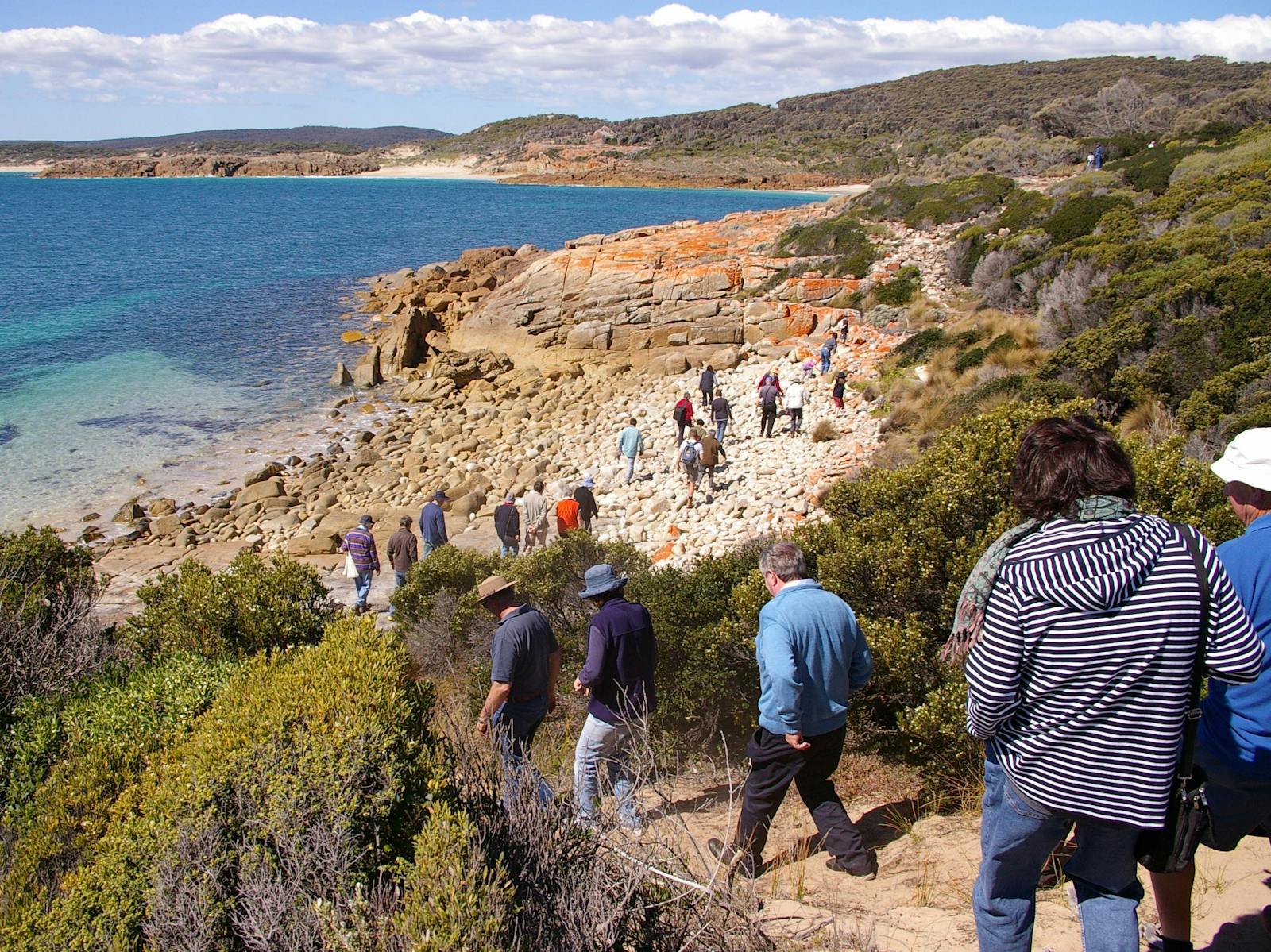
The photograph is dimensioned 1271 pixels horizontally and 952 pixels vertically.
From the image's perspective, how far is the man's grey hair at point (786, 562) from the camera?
4000 mm

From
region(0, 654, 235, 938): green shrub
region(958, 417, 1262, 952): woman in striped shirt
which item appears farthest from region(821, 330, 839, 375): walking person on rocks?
region(958, 417, 1262, 952): woman in striped shirt

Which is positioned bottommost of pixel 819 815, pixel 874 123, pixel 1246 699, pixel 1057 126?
pixel 819 815

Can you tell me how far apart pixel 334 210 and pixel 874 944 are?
315ft

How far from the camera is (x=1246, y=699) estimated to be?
2709mm

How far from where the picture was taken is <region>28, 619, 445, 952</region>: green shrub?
9.89 ft

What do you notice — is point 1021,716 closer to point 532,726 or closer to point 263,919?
point 263,919

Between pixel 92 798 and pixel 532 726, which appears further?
pixel 532 726

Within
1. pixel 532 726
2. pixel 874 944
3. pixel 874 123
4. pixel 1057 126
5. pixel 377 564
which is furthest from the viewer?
pixel 874 123

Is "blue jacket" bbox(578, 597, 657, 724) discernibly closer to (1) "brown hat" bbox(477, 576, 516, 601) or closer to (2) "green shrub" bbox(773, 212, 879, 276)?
(1) "brown hat" bbox(477, 576, 516, 601)

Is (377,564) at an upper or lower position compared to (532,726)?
lower

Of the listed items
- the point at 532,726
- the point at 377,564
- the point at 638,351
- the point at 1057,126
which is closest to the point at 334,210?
the point at 1057,126

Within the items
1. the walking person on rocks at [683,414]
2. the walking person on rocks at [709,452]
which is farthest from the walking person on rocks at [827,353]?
the walking person on rocks at [709,452]

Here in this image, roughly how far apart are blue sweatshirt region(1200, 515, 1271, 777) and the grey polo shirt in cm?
324

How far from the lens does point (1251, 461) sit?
2854mm
